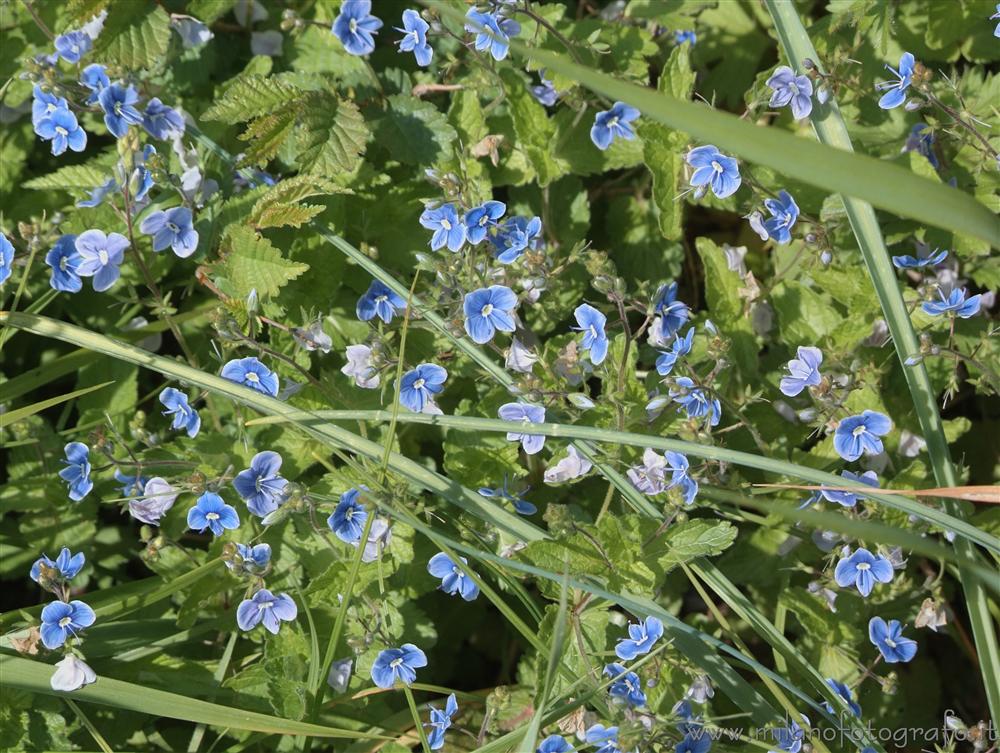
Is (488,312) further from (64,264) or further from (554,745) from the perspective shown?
(64,264)

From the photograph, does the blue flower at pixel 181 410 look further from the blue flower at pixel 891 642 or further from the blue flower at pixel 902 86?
the blue flower at pixel 902 86

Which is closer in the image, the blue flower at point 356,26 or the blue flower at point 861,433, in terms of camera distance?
the blue flower at point 861,433

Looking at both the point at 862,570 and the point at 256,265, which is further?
the point at 256,265

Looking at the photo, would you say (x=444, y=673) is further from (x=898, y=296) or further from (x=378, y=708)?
(x=898, y=296)

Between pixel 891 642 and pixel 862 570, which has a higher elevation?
pixel 862 570

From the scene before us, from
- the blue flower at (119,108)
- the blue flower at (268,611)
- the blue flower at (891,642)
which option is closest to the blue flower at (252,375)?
the blue flower at (268,611)

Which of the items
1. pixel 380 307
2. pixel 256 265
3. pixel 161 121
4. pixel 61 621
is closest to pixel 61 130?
pixel 161 121

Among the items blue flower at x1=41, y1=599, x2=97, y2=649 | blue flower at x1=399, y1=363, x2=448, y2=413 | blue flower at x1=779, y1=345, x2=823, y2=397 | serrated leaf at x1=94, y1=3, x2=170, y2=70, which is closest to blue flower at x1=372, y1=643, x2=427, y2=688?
blue flower at x1=399, y1=363, x2=448, y2=413
